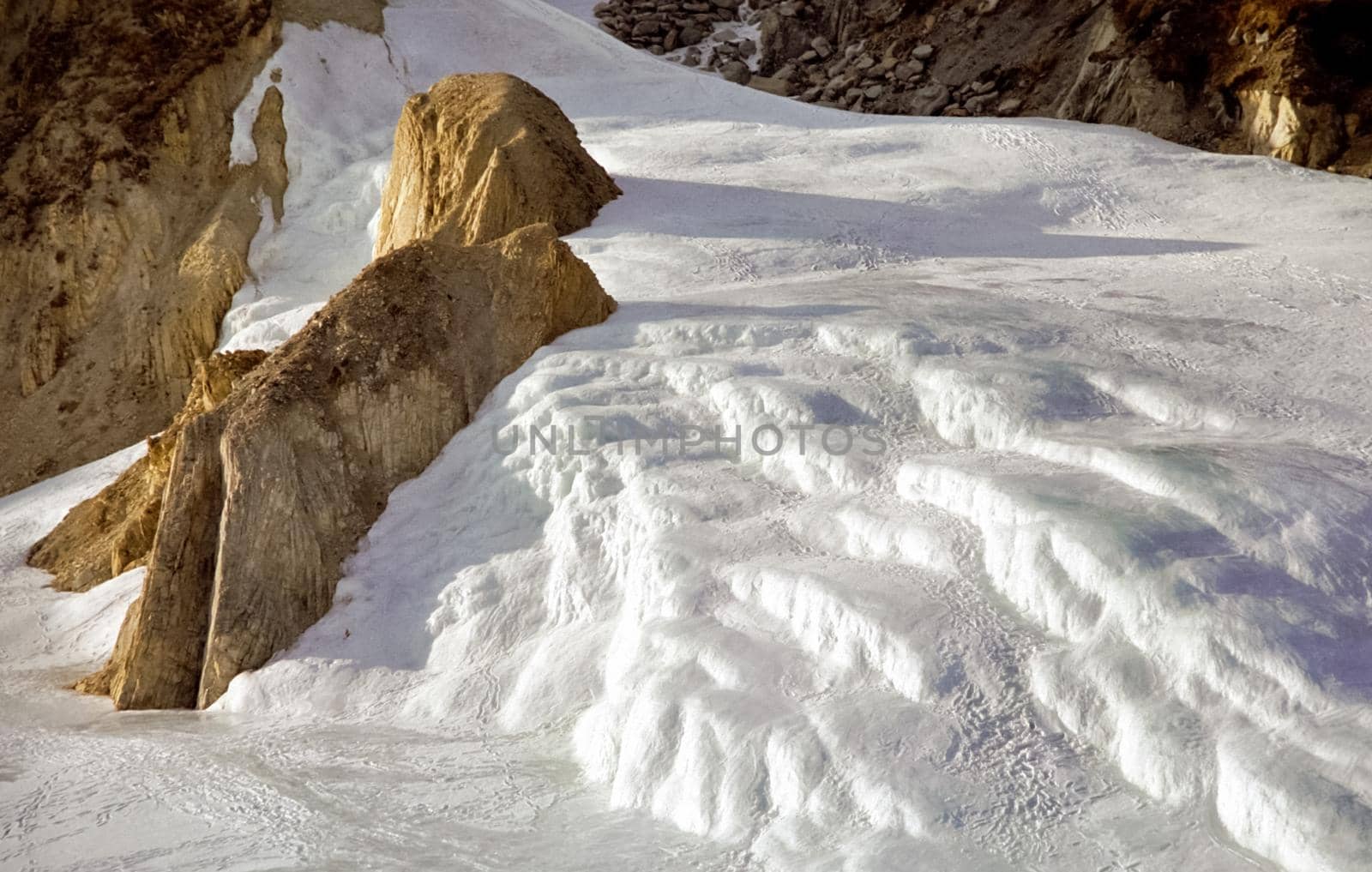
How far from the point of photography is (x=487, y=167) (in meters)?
12.9

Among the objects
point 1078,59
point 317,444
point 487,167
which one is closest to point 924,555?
point 317,444

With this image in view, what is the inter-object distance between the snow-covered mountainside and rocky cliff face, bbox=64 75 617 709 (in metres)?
0.27

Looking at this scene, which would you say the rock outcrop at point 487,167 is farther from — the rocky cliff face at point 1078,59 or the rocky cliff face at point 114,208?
the rocky cliff face at point 1078,59

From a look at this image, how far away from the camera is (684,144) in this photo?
53.5 ft

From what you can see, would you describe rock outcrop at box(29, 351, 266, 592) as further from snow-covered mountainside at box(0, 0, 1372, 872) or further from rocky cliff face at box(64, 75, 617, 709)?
rocky cliff face at box(64, 75, 617, 709)

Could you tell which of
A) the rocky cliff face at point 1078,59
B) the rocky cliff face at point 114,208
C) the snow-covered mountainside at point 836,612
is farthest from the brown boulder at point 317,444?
the rocky cliff face at point 1078,59

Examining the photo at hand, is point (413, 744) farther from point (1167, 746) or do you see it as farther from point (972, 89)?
point (972, 89)

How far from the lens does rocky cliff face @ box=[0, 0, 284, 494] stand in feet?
57.0

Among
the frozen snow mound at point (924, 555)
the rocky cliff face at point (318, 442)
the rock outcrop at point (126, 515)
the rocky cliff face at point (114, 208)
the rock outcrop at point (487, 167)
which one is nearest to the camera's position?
the frozen snow mound at point (924, 555)

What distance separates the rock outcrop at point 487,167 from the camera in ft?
41.5

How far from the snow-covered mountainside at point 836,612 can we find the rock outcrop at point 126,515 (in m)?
0.38

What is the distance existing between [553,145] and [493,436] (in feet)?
17.0

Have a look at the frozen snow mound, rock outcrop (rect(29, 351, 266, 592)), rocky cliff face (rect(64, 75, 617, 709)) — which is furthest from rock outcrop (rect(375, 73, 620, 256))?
rock outcrop (rect(29, 351, 266, 592))

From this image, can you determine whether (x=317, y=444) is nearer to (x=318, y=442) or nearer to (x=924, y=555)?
(x=318, y=442)
